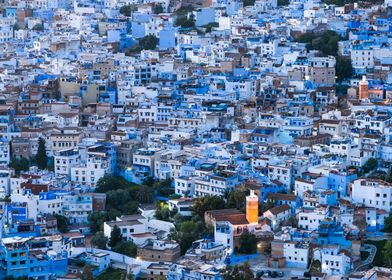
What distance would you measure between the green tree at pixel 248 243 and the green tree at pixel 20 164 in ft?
15.4

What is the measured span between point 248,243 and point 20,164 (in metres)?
4.98

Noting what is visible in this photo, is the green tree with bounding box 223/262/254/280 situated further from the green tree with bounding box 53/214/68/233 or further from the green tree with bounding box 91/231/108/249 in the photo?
the green tree with bounding box 53/214/68/233

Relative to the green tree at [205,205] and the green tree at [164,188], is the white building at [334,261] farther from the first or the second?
the green tree at [164,188]

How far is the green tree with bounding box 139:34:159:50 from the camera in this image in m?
30.0

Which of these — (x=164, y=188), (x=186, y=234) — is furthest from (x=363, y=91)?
(x=186, y=234)

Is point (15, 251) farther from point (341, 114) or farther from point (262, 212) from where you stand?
point (341, 114)

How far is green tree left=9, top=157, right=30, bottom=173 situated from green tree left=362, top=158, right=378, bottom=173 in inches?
204

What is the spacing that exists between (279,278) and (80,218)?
142 inches

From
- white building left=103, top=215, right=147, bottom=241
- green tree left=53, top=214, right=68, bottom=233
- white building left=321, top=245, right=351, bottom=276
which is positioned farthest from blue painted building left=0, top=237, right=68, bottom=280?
Result: white building left=321, top=245, right=351, bottom=276

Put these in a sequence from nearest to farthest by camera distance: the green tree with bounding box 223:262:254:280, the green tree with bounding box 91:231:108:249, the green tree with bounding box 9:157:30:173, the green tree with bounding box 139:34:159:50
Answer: the green tree with bounding box 223:262:254:280, the green tree with bounding box 91:231:108:249, the green tree with bounding box 9:157:30:173, the green tree with bounding box 139:34:159:50

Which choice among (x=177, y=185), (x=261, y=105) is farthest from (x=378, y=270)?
(x=261, y=105)

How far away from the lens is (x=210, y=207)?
1830cm

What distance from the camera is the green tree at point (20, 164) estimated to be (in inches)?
816

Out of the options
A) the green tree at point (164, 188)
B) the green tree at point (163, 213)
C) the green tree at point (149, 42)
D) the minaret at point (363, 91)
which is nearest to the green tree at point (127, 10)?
the green tree at point (149, 42)
